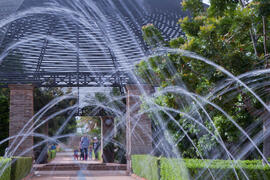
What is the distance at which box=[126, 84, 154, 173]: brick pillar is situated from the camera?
16984 millimetres

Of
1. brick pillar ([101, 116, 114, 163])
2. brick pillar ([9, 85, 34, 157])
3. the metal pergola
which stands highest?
the metal pergola

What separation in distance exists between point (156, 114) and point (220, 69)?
6753mm

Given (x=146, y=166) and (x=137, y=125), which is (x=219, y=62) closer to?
(x=146, y=166)

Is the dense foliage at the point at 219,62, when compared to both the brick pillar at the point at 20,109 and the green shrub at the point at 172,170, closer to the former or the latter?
the green shrub at the point at 172,170

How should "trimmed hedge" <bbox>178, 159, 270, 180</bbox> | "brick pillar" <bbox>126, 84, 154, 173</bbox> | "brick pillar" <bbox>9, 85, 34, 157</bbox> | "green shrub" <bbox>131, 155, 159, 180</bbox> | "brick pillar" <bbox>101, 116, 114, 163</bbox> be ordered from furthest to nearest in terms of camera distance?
1. "brick pillar" <bbox>101, 116, 114, 163</bbox>
2. "brick pillar" <bbox>9, 85, 34, 157</bbox>
3. "brick pillar" <bbox>126, 84, 154, 173</bbox>
4. "green shrub" <bbox>131, 155, 159, 180</bbox>
5. "trimmed hedge" <bbox>178, 159, 270, 180</bbox>

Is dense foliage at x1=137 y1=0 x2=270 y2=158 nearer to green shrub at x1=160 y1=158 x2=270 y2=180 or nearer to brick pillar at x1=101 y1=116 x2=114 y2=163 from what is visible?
green shrub at x1=160 y1=158 x2=270 y2=180

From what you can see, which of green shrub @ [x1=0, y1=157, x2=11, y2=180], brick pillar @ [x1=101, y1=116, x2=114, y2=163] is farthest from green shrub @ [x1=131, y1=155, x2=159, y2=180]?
brick pillar @ [x1=101, y1=116, x2=114, y2=163]

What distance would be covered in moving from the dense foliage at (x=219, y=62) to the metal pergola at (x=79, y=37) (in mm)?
6811

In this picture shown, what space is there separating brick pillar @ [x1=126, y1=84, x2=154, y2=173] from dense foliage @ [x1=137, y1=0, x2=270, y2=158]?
147 inches

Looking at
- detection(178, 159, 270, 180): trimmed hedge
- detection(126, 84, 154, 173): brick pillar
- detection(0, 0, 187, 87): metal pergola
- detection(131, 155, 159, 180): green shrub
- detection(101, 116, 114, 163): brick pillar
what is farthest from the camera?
detection(101, 116, 114, 163): brick pillar

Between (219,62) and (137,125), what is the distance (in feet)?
25.7

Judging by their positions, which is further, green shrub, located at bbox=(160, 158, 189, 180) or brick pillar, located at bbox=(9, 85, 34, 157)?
brick pillar, located at bbox=(9, 85, 34, 157)

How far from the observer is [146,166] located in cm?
1284

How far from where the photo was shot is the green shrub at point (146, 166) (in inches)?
445
